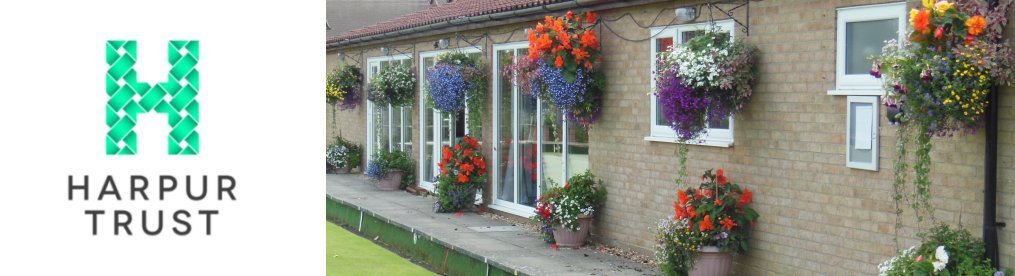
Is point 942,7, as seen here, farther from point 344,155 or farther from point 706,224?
point 344,155

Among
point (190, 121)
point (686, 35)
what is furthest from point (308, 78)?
point (686, 35)

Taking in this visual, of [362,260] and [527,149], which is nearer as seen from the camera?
[362,260]

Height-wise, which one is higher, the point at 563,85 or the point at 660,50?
the point at 660,50

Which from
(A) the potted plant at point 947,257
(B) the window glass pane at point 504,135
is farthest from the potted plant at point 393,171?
(A) the potted plant at point 947,257

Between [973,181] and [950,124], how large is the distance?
410mm

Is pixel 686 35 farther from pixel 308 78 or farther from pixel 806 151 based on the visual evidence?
pixel 308 78

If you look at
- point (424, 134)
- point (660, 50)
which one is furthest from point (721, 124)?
point (424, 134)

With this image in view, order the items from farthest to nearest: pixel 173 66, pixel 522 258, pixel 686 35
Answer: pixel 522 258
pixel 686 35
pixel 173 66

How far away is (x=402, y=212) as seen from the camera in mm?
14797

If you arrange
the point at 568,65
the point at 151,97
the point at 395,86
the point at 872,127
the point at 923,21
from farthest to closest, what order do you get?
the point at 395,86 < the point at 568,65 < the point at 872,127 < the point at 923,21 < the point at 151,97

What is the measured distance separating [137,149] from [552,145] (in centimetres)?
674

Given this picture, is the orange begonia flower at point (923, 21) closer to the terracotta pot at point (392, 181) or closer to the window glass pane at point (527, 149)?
the window glass pane at point (527, 149)

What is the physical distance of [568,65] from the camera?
37.0ft

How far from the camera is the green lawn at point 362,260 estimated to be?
11.7 m
